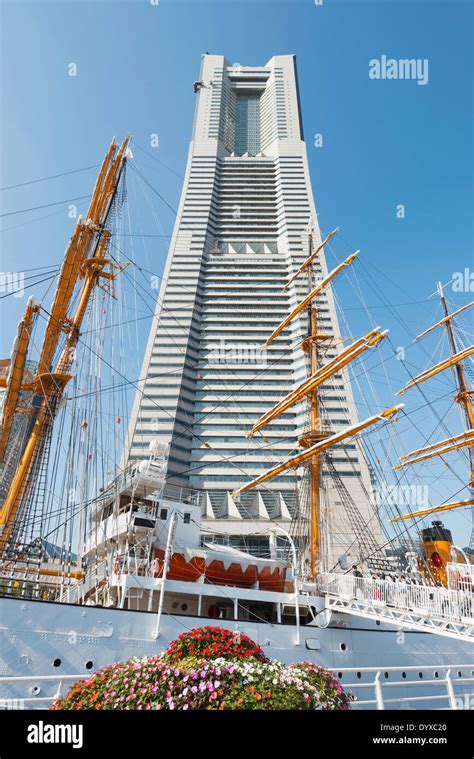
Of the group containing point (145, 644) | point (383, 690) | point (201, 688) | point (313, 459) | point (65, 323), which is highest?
point (65, 323)

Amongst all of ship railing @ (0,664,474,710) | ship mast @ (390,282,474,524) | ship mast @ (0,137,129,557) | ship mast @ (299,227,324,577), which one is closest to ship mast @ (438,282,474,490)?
ship mast @ (390,282,474,524)

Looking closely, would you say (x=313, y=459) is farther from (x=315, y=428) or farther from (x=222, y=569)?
(x=222, y=569)

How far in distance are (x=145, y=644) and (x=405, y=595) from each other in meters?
8.05

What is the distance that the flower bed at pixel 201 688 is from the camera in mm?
4770

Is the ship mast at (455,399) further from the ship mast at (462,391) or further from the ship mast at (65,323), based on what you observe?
the ship mast at (65,323)

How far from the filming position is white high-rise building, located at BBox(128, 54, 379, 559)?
2507 inches

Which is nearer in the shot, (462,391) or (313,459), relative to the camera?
(313,459)

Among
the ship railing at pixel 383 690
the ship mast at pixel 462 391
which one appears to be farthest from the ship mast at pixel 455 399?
the ship railing at pixel 383 690

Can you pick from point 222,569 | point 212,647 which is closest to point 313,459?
point 222,569

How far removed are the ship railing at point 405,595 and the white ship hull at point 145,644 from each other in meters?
1.21

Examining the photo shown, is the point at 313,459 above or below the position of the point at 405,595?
above

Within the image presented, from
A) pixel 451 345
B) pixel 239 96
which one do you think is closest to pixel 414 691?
pixel 451 345

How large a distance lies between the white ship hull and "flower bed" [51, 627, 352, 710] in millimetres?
3192

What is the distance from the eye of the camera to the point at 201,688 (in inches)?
192
